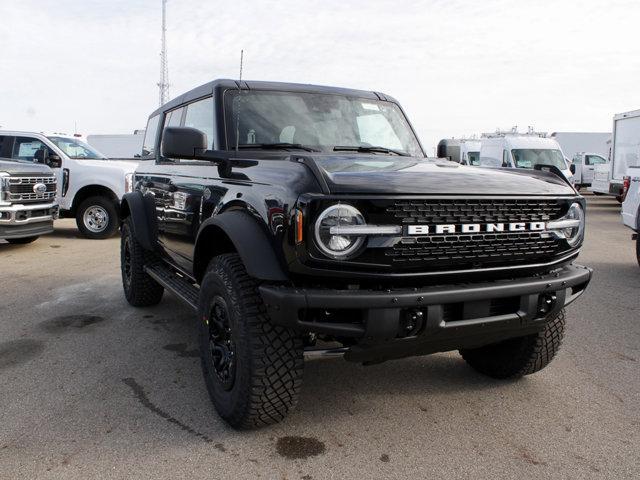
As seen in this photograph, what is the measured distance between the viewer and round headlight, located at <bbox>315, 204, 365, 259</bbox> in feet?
8.18

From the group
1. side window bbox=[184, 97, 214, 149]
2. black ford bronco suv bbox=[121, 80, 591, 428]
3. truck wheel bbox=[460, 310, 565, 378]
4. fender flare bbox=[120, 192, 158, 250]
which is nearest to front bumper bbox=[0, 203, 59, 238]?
fender flare bbox=[120, 192, 158, 250]

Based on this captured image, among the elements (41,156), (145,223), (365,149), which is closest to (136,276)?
(145,223)

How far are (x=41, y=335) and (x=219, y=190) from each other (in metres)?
2.35

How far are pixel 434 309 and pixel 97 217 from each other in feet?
31.3

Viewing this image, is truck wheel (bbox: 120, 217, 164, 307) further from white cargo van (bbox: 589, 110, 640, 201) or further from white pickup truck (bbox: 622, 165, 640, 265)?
white cargo van (bbox: 589, 110, 640, 201)

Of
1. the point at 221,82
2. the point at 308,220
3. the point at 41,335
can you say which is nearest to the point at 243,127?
the point at 221,82

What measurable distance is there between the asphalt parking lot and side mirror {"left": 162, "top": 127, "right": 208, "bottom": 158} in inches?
57.9

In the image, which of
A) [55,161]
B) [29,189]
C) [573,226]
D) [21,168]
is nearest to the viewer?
[573,226]

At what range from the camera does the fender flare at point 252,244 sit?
2604 millimetres

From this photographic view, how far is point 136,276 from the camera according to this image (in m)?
5.27

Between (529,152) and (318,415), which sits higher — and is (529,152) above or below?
above

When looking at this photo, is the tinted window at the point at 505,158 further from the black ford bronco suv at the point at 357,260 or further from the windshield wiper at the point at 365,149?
the black ford bronco suv at the point at 357,260

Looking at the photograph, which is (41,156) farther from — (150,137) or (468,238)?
(468,238)

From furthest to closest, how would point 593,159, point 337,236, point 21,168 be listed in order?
point 593,159
point 21,168
point 337,236
